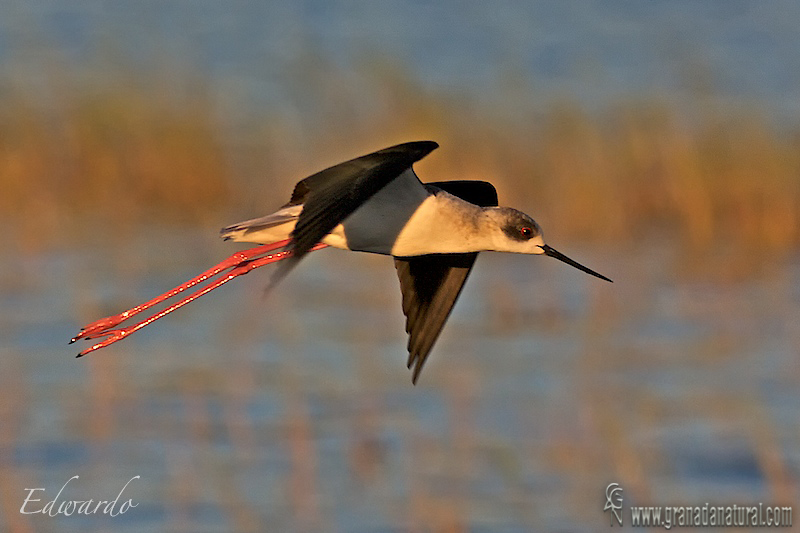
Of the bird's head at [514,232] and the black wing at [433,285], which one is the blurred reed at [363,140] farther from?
the bird's head at [514,232]

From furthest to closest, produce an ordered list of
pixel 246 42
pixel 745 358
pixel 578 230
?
pixel 246 42 < pixel 578 230 < pixel 745 358

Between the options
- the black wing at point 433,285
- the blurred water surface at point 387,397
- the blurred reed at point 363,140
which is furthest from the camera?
the blurred reed at point 363,140

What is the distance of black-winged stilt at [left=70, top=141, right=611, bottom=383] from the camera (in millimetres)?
5215

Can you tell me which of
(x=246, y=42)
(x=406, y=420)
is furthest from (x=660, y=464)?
(x=246, y=42)

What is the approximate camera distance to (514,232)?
6.00 meters

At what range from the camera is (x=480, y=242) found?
19.4 feet

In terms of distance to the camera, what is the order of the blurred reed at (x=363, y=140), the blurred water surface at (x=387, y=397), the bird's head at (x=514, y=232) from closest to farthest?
the bird's head at (x=514, y=232), the blurred water surface at (x=387, y=397), the blurred reed at (x=363, y=140)

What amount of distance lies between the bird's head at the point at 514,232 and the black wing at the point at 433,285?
1.01ft

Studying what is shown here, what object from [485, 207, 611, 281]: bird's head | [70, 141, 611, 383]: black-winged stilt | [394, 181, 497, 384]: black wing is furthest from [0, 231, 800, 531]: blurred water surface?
[485, 207, 611, 281]: bird's head

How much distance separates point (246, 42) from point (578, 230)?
4775mm

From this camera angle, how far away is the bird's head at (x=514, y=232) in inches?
235

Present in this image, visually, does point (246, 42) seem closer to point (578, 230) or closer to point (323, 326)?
point (578, 230)

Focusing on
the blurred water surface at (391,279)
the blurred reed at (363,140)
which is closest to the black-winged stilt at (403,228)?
the blurred water surface at (391,279)

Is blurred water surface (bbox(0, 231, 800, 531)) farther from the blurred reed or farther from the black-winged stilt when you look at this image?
the black-winged stilt
